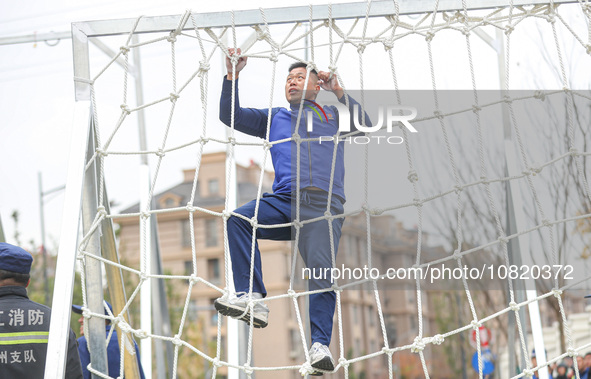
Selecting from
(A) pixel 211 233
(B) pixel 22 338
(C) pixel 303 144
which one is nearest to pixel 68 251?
(B) pixel 22 338

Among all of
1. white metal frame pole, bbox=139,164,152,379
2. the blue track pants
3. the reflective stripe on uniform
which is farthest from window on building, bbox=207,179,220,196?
the reflective stripe on uniform

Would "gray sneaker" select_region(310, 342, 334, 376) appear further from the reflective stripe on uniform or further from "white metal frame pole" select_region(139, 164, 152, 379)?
"white metal frame pole" select_region(139, 164, 152, 379)

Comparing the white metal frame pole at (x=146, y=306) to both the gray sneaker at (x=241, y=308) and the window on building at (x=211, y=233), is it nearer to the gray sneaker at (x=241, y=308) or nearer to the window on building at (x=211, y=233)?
the gray sneaker at (x=241, y=308)

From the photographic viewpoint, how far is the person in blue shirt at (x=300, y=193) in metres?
3.51

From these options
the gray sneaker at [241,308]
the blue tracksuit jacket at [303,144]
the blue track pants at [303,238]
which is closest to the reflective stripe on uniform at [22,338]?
the gray sneaker at [241,308]

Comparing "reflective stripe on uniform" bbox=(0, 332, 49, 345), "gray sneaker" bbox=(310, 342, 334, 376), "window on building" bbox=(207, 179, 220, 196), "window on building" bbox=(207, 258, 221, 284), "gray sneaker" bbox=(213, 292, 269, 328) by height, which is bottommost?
"gray sneaker" bbox=(310, 342, 334, 376)

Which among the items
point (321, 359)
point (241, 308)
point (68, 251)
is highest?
point (68, 251)

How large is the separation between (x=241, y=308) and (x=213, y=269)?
38.5m

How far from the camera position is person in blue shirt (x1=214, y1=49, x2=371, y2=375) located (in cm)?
351

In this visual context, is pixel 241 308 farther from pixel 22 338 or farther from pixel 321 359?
pixel 22 338

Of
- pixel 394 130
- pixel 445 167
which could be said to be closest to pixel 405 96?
pixel 394 130

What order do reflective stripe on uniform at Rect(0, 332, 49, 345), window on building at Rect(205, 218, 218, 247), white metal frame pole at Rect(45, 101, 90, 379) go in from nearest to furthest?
white metal frame pole at Rect(45, 101, 90, 379) → reflective stripe on uniform at Rect(0, 332, 49, 345) → window on building at Rect(205, 218, 218, 247)

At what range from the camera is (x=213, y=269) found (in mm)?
41531

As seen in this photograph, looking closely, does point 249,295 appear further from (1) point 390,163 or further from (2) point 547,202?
(2) point 547,202
